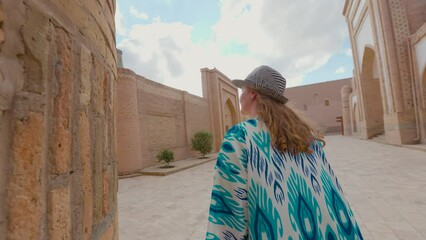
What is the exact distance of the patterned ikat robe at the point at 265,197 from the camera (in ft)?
2.65

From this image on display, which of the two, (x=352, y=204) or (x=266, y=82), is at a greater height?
(x=266, y=82)

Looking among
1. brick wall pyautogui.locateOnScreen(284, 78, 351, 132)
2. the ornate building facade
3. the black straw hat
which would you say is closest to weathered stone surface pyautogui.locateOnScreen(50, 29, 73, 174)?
the black straw hat

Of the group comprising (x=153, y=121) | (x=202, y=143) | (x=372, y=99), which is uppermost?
(x=372, y=99)

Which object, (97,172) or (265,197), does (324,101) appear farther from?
(97,172)

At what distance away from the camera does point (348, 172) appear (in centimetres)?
587

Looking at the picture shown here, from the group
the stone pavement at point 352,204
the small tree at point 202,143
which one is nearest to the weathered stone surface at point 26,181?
the stone pavement at point 352,204

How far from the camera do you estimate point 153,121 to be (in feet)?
31.1

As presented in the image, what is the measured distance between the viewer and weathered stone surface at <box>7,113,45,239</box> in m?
0.52

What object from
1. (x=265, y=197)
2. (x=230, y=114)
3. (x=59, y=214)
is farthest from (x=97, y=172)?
(x=230, y=114)

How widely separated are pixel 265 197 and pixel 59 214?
66 centimetres

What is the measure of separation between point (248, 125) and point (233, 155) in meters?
0.16

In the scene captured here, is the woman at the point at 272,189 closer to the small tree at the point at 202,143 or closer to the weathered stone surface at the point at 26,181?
the weathered stone surface at the point at 26,181

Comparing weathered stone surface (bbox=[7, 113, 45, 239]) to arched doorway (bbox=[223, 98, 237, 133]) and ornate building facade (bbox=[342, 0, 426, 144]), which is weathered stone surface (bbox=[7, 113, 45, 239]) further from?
arched doorway (bbox=[223, 98, 237, 133])

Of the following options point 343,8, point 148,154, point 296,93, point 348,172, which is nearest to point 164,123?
point 148,154
